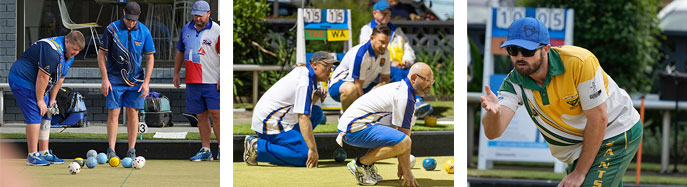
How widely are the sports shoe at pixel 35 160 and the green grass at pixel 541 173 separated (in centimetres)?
380

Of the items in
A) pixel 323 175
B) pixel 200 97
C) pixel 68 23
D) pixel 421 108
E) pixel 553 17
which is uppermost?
pixel 553 17

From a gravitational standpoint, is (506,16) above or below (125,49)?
above

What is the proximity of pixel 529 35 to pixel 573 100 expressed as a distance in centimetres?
38

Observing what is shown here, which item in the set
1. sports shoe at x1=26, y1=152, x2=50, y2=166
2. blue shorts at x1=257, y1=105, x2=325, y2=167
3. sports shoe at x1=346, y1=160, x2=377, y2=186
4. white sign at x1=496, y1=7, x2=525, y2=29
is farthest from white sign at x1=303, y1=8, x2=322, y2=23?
white sign at x1=496, y1=7, x2=525, y2=29

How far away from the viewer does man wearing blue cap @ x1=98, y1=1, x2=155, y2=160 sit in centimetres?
503

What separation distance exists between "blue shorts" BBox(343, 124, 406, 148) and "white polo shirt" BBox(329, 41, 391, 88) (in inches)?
19.9

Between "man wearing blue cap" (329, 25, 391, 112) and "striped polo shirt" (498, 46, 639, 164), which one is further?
"man wearing blue cap" (329, 25, 391, 112)

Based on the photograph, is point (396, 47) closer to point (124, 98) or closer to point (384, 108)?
point (384, 108)

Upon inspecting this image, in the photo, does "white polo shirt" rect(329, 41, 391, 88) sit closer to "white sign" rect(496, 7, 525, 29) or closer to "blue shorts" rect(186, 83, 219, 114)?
"blue shorts" rect(186, 83, 219, 114)

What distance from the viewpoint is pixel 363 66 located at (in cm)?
568

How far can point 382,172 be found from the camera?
→ 5.32 m

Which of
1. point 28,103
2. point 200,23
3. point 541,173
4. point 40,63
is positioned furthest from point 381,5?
point 541,173

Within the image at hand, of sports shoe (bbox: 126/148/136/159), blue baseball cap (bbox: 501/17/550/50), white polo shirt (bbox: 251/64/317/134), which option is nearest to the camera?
blue baseball cap (bbox: 501/17/550/50)

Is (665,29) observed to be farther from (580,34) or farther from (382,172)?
(382,172)
